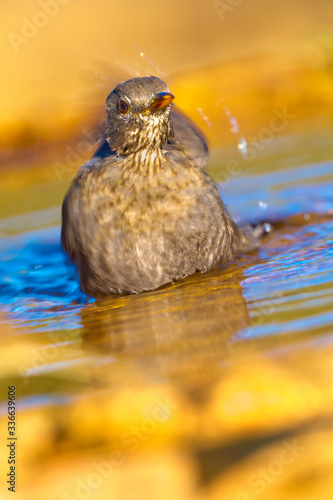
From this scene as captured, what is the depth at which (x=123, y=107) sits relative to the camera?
4.87 m

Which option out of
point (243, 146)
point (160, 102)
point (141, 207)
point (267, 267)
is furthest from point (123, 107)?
point (243, 146)

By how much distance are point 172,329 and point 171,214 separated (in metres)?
1.17

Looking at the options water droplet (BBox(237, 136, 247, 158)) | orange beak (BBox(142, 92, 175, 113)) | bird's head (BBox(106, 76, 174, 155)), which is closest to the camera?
orange beak (BBox(142, 92, 175, 113))

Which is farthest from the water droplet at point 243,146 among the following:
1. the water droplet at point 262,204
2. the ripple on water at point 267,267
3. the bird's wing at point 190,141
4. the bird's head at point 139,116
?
the bird's head at point 139,116

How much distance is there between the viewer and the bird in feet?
15.6

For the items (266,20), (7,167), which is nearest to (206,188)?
(7,167)

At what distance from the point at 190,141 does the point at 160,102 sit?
837 millimetres

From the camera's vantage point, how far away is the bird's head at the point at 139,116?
15.6 ft

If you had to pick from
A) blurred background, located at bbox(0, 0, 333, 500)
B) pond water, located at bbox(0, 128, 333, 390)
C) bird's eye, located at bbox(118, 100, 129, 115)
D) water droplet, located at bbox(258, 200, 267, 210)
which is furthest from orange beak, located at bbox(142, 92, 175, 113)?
water droplet, located at bbox(258, 200, 267, 210)

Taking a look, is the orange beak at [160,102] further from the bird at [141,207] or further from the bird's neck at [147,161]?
the bird's neck at [147,161]

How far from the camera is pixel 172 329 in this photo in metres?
3.75

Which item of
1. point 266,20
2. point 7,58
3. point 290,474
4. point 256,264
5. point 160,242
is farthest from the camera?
point 266,20

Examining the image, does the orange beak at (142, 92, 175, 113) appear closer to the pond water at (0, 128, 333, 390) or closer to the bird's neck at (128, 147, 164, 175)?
the bird's neck at (128, 147, 164, 175)

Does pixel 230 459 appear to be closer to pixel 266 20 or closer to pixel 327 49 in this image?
pixel 327 49
